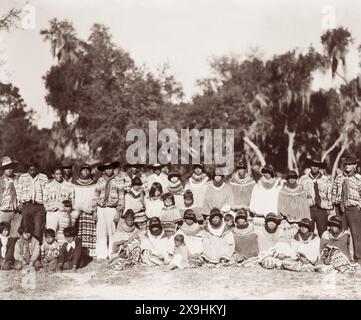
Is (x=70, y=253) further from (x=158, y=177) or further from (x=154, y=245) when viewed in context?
(x=158, y=177)

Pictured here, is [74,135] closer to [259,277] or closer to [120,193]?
[120,193]

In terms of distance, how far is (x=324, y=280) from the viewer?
26.2 ft

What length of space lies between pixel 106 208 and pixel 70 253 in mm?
880

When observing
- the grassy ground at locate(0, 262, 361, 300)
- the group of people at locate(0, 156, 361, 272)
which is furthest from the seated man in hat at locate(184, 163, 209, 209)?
the grassy ground at locate(0, 262, 361, 300)

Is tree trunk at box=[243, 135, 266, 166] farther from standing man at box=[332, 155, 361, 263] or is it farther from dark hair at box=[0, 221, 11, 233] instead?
dark hair at box=[0, 221, 11, 233]

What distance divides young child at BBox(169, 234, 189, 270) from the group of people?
0.05ft

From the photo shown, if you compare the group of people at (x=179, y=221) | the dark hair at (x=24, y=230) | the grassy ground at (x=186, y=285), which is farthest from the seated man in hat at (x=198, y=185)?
the dark hair at (x=24, y=230)

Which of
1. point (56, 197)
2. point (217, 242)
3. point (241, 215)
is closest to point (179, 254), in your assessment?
point (217, 242)

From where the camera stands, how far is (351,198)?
8.66m

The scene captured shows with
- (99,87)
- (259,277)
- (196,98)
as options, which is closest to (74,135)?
(99,87)

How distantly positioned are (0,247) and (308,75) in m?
14.0

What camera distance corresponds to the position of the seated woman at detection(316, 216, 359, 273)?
27.1ft
